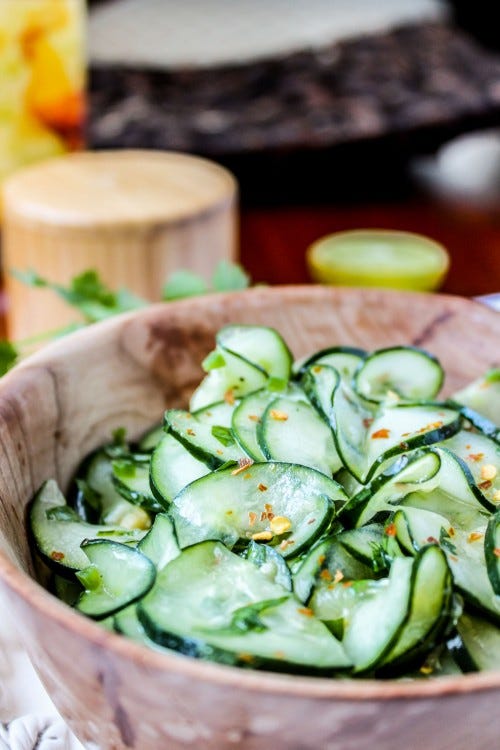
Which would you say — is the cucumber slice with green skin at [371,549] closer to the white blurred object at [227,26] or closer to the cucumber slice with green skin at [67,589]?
the cucumber slice with green skin at [67,589]

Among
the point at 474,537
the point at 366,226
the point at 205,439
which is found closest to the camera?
the point at 474,537

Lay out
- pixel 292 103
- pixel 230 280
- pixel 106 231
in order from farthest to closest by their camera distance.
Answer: pixel 292 103, pixel 106 231, pixel 230 280

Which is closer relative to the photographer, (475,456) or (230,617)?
(230,617)

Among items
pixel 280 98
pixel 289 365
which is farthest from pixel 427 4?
pixel 289 365

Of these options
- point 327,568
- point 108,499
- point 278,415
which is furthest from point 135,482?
point 327,568

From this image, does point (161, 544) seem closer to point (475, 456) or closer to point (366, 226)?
point (475, 456)
